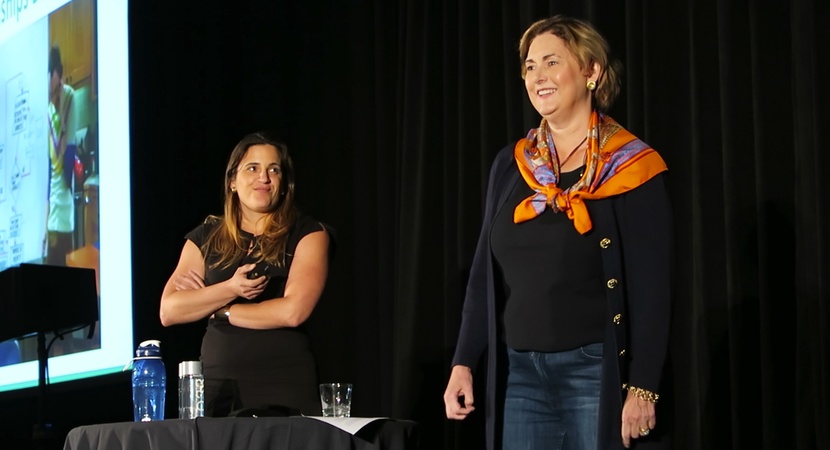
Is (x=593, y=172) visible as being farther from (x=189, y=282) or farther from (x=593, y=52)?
(x=189, y=282)

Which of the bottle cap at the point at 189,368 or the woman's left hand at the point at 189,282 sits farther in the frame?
the woman's left hand at the point at 189,282

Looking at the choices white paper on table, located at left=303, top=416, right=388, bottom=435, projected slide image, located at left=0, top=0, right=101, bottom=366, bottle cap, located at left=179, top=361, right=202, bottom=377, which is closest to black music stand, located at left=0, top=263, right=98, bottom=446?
projected slide image, located at left=0, top=0, right=101, bottom=366

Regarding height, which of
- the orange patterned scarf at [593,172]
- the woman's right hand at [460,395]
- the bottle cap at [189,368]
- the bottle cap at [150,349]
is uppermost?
the orange patterned scarf at [593,172]

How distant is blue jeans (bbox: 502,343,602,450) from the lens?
2145 millimetres

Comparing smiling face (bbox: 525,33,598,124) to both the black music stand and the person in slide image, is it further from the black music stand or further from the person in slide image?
the person in slide image

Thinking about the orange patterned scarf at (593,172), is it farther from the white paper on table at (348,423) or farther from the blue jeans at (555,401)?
the white paper on table at (348,423)

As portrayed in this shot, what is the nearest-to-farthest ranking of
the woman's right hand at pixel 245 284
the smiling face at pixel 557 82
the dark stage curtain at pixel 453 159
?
the smiling face at pixel 557 82 < the woman's right hand at pixel 245 284 < the dark stage curtain at pixel 453 159

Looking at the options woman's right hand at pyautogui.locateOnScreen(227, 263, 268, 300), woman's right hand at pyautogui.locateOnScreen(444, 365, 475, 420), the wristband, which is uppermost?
woman's right hand at pyautogui.locateOnScreen(227, 263, 268, 300)

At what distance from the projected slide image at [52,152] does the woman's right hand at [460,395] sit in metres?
2.31

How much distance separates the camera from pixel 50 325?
3.91 m

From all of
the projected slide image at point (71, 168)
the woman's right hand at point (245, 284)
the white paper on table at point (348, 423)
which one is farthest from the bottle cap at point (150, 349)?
the projected slide image at point (71, 168)

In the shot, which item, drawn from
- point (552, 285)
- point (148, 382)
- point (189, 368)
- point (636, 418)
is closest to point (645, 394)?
point (636, 418)

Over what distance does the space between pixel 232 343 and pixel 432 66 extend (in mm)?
2041

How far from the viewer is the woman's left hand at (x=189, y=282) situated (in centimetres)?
285
